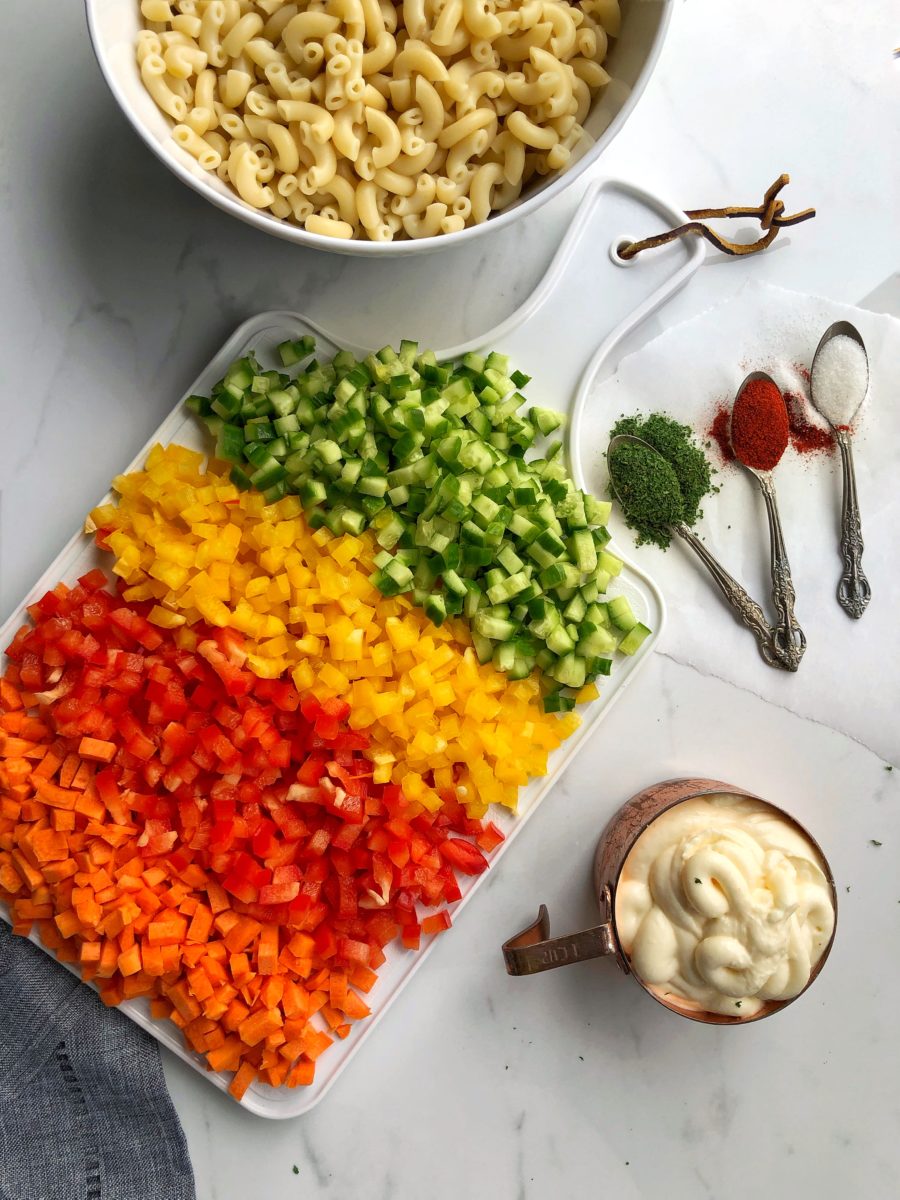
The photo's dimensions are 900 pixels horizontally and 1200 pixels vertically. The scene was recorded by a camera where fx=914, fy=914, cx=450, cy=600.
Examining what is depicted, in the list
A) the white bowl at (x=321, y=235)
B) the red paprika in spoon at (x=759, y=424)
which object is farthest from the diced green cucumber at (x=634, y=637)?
the white bowl at (x=321, y=235)

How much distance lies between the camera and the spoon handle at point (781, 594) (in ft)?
6.11

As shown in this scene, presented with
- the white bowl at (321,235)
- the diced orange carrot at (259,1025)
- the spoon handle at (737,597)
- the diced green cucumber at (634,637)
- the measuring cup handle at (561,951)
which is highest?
the white bowl at (321,235)

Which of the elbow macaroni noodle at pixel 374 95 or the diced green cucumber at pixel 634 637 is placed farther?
the diced green cucumber at pixel 634 637

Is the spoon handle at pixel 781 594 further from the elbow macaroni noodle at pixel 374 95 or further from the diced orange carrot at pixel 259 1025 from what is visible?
the diced orange carrot at pixel 259 1025

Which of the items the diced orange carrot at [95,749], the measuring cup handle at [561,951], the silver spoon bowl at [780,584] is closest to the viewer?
the measuring cup handle at [561,951]

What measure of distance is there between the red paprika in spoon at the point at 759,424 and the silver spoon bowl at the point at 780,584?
0.06 feet

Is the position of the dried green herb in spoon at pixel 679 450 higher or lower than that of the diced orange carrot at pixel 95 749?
higher

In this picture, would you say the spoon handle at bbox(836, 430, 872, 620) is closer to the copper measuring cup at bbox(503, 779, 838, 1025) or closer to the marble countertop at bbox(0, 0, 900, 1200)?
the marble countertop at bbox(0, 0, 900, 1200)

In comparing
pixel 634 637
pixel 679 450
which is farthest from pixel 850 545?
pixel 634 637

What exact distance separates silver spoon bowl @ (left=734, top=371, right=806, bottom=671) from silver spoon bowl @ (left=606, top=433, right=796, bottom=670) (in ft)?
0.05

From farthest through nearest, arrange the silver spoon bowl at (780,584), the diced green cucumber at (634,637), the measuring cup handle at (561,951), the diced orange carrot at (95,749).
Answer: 1. the silver spoon bowl at (780,584)
2. the diced green cucumber at (634,637)
3. the diced orange carrot at (95,749)
4. the measuring cup handle at (561,951)

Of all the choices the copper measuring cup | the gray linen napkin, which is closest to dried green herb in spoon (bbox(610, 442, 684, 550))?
the copper measuring cup

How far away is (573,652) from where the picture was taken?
170 centimetres

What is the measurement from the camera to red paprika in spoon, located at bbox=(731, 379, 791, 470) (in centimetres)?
183
